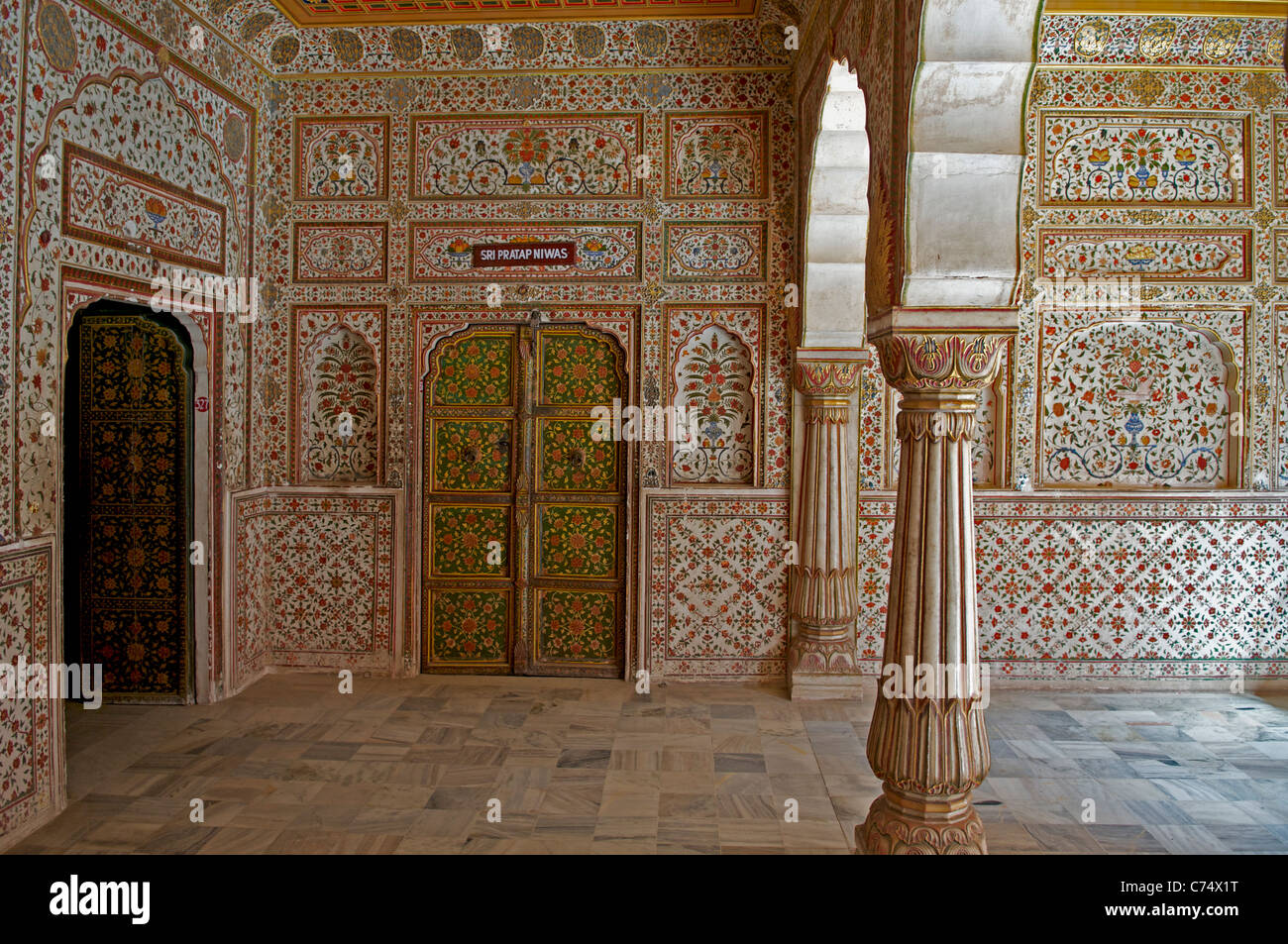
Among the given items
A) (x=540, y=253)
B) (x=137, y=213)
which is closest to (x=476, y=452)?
(x=540, y=253)

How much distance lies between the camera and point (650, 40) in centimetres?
607

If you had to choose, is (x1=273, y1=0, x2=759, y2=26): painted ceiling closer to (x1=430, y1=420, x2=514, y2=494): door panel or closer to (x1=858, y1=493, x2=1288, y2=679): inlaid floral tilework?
(x1=430, y1=420, x2=514, y2=494): door panel

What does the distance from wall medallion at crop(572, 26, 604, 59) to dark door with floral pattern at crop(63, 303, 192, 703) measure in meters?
3.31

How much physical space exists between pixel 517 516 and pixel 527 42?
132 inches

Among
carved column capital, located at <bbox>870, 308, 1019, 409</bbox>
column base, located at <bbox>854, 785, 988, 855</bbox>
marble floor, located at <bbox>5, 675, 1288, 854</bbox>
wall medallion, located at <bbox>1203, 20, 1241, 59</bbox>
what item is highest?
wall medallion, located at <bbox>1203, 20, 1241, 59</bbox>

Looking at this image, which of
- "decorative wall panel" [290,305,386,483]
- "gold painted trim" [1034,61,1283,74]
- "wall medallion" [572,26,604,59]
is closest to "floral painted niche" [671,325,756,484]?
"wall medallion" [572,26,604,59]

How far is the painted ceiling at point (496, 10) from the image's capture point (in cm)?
579

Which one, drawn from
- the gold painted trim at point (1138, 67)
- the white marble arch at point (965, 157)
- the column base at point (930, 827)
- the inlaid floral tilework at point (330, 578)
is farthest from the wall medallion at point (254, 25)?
the column base at point (930, 827)

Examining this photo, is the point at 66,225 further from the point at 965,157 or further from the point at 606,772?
the point at 965,157

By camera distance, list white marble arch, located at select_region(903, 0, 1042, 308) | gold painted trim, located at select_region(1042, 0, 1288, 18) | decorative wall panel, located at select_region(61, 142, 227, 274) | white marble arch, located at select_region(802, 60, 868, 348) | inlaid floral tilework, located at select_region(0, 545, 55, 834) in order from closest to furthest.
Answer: white marble arch, located at select_region(903, 0, 1042, 308)
inlaid floral tilework, located at select_region(0, 545, 55, 834)
decorative wall panel, located at select_region(61, 142, 227, 274)
white marble arch, located at select_region(802, 60, 868, 348)
gold painted trim, located at select_region(1042, 0, 1288, 18)

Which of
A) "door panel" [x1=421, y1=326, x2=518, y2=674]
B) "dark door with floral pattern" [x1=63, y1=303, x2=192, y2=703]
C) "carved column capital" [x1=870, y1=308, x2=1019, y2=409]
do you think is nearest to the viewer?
"carved column capital" [x1=870, y1=308, x2=1019, y2=409]

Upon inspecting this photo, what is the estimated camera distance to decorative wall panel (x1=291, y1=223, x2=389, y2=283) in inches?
249

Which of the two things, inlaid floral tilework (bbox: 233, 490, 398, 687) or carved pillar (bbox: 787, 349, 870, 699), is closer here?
carved pillar (bbox: 787, 349, 870, 699)

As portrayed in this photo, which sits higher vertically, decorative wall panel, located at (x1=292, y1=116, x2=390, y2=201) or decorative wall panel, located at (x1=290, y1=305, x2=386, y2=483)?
decorative wall panel, located at (x1=292, y1=116, x2=390, y2=201)
